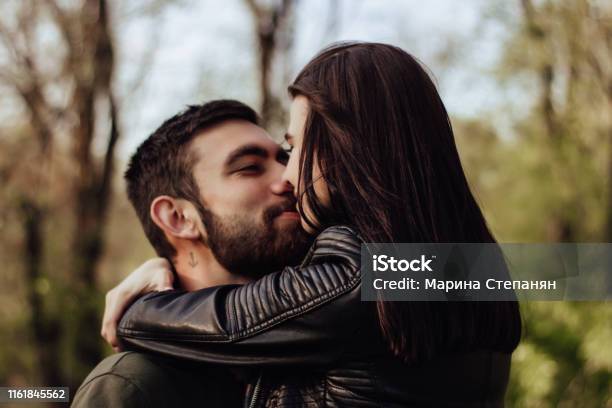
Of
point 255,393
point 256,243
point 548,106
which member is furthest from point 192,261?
point 548,106

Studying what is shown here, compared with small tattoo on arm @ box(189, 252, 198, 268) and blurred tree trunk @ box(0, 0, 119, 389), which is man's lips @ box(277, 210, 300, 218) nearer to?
small tattoo on arm @ box(189, 252, 198, 268)

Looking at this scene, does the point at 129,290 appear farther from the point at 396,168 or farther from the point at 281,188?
the point at 396,168

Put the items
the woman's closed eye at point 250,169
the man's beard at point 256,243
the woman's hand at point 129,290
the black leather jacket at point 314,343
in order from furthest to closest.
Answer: the woman's closed eye at point 250,169 < the man's beard at point 256,243 < the woman's hand at point 129,290 < the black leather jacket at point 314,343

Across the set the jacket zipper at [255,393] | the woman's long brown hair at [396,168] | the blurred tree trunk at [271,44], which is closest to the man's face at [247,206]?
the woman's long brown hair at [396,168]

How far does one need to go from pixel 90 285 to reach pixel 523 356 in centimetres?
536

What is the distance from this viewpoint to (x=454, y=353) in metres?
1.94

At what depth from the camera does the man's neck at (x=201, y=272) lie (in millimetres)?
2633

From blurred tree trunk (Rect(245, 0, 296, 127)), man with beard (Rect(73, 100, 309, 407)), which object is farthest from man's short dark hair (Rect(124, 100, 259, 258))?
blurred tree trunk (Rect(245, 0, 296, 127))

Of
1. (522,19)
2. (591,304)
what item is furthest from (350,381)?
(522,19)

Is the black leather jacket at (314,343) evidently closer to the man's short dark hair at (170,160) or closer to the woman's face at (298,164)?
the woman's face at (298,164)

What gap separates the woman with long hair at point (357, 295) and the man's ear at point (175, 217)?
1.72 feet

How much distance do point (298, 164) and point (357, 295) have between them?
0.51 meters

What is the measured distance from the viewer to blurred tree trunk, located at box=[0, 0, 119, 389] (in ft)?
29.4

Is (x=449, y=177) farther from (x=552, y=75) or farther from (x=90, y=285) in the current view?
(x=552, y=75)
